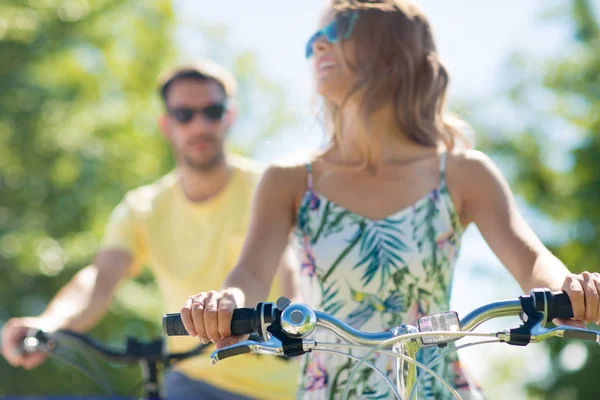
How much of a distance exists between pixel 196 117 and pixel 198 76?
253mm

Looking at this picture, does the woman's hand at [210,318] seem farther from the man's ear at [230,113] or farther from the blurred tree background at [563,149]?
the blurred tree background at [563,149]

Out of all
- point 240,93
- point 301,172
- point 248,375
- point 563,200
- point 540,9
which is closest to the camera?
point 301,172

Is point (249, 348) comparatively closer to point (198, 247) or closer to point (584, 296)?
point (584, 296)

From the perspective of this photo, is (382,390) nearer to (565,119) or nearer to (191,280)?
(191,280)

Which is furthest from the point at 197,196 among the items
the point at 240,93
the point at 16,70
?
the point at 240,93

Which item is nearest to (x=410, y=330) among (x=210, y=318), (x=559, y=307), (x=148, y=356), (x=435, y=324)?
(x=435, y=324)

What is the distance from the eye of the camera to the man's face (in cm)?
484

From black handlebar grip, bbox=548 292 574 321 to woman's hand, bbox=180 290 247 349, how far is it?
632mm

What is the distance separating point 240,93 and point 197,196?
15.2m

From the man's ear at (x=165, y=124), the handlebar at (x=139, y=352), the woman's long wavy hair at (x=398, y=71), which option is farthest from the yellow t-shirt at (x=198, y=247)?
the woman's long wavy hair at (x=398, y=71)

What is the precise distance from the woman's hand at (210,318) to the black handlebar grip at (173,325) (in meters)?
0.01

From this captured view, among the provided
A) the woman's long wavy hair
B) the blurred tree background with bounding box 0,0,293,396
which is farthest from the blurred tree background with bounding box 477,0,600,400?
the woman's long wavy hair

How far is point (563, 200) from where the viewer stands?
1406cm

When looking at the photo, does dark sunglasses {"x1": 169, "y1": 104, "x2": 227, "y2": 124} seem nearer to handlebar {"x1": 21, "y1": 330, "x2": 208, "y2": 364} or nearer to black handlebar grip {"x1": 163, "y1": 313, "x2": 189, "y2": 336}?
handlebar {"x1": 21, "y1": 330, "x2": 208, "y2": 364}
